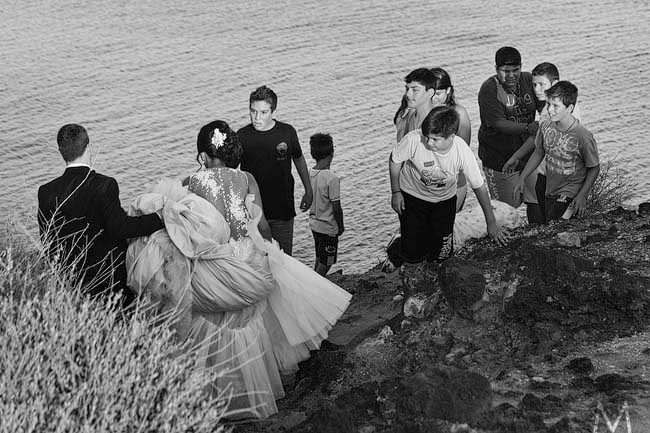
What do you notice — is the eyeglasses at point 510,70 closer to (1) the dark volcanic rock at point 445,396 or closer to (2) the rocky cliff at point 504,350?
(2) the rocky cliff at point 504,350

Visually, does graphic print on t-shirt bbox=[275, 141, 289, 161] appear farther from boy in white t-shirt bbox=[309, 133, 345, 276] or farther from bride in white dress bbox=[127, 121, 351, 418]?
bride in white dress bbox=[127, 121, 351, 418]

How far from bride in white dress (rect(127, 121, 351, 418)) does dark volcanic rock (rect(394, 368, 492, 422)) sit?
105cm

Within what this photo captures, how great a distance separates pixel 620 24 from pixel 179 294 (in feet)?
53.5

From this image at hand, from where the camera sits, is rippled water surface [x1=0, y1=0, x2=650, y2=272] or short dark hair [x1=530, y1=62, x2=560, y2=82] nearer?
short dark hair [x1=530, y1=62, x2=560, y2=82]

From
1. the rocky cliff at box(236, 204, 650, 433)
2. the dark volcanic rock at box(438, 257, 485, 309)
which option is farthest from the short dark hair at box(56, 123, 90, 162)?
the dark volcanic rock at box(438, 257, 485, 309)

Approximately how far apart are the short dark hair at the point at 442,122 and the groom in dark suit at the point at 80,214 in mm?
2223

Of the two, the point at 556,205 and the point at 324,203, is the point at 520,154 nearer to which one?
the point at 556,205

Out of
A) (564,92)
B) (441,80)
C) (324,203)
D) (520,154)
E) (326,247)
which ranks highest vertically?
(441,80)

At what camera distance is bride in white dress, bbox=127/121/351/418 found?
6.31 meters

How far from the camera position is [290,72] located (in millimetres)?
17594

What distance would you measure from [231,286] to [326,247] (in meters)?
3.22

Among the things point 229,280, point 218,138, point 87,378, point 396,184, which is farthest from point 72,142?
point 396,184

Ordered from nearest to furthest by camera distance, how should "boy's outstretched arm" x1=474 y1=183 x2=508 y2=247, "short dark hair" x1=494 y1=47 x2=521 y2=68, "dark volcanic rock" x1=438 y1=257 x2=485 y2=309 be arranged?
"dark volcanic rock" x1=438 y1=257 x2=485 y2=309 → "boy's outstretched arm" x1=474 y1=183 x2=508 y2=247 → "short dark hair" x1=494 y1=47 x2=521 y2=68

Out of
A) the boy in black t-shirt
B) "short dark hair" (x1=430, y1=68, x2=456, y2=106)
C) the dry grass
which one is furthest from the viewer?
"short dark hair" (x1=430, y1=68, x2=456, y2=106)
